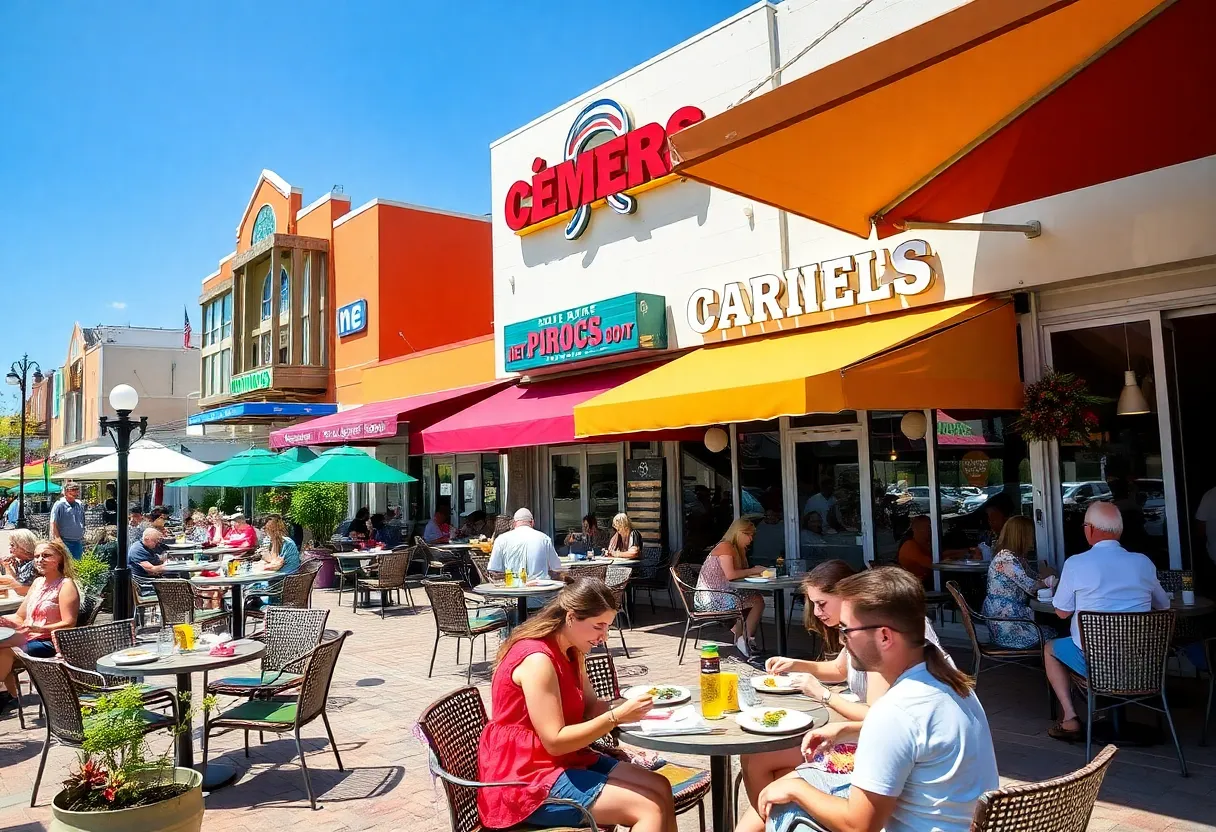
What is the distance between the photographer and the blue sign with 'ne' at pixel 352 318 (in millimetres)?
19125

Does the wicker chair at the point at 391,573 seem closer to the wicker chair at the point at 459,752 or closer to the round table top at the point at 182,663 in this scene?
the round table top at the point at 182,663

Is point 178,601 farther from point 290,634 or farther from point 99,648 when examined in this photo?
point 290,634

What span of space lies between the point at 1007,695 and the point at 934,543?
2.29 metres

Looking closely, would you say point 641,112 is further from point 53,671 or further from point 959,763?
point 959,763

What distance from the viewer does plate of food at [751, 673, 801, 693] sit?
3.74 m

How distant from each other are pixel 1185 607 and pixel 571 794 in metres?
4.74

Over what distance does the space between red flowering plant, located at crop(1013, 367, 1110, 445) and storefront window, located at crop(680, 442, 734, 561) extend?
4122 mm

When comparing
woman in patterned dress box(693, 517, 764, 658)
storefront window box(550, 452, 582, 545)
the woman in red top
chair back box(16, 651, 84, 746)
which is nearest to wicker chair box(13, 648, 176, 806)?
chair back box(16, 651, 84, 746)

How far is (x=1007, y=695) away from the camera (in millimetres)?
6520

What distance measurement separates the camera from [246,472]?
13234 millimetres

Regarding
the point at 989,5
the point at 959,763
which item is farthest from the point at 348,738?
the point at 989,5

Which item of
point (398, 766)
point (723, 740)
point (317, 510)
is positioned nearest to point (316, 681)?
point (398, 766)

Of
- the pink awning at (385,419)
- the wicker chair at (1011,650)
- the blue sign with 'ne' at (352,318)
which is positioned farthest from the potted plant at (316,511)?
the wicker chair at (1011,650)

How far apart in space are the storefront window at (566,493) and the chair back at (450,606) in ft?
19.2
